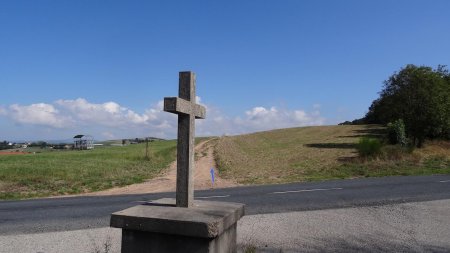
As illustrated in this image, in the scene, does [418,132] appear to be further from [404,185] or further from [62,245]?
[62,245]

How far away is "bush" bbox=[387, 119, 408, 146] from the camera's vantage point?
3353 centimetres

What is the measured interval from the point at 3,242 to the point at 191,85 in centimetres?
515

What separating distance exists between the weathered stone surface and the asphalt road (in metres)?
5.03

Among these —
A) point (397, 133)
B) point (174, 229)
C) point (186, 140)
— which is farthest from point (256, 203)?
point (397, 133)

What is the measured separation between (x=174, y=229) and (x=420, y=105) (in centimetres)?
3687

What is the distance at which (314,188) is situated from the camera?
15.9 meters

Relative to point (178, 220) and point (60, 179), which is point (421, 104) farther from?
point (178, 220)

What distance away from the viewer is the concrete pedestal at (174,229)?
410 cm

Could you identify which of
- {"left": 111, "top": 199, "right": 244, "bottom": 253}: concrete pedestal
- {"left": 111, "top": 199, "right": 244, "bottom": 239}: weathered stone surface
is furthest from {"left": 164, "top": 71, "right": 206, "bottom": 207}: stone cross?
{"left": 111, "top": 199, "right": 244, "bottom": 253}: concrete pedestal

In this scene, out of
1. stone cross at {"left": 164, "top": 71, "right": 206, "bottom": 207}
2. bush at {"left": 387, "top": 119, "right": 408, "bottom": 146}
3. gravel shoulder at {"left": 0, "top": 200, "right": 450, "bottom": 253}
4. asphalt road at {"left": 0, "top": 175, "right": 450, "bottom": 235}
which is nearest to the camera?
stone cross at {"left": 164, "top": 71, "right": 206, "bottom": 207}

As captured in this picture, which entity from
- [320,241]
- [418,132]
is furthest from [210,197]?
[418,132]

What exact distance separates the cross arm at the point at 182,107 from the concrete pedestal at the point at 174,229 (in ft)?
3.48

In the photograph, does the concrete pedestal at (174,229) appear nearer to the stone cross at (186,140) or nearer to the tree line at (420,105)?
the stone cross at (186,140)

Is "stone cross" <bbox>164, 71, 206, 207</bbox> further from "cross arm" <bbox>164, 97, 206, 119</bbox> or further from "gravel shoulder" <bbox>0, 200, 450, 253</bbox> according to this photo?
"gravel shoulder" <bbox>0, 200, 450, 253</bbox>
